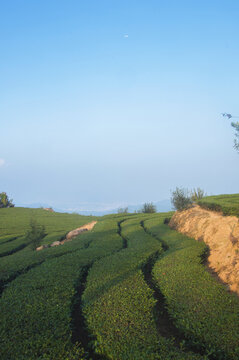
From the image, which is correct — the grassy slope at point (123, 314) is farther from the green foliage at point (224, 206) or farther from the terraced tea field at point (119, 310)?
the green foliage at point (224, 206)

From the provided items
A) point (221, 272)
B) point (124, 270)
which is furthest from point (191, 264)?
point (124, 270)

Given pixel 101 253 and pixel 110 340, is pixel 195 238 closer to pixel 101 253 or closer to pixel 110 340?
pixel 101 253

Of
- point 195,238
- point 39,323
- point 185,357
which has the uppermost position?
point 195,238

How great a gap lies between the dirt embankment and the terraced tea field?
679 mm

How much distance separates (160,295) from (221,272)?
2.85m

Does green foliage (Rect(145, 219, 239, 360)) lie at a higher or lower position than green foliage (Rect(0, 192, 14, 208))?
lower

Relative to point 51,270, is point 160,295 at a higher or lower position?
lower

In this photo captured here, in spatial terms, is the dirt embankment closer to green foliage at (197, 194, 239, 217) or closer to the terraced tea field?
green foliage at (197, 194, 239, 217)

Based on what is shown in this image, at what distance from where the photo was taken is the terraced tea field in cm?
665

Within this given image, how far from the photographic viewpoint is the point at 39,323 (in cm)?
785

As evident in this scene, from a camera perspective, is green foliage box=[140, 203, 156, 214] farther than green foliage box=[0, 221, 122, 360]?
Yes

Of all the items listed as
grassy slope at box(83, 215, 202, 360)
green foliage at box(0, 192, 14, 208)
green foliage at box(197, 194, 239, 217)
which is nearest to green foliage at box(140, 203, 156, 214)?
green foliage at box(197, 194, 239, 217)

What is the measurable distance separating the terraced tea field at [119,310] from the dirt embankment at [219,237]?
2.23ft

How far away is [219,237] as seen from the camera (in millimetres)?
14766
